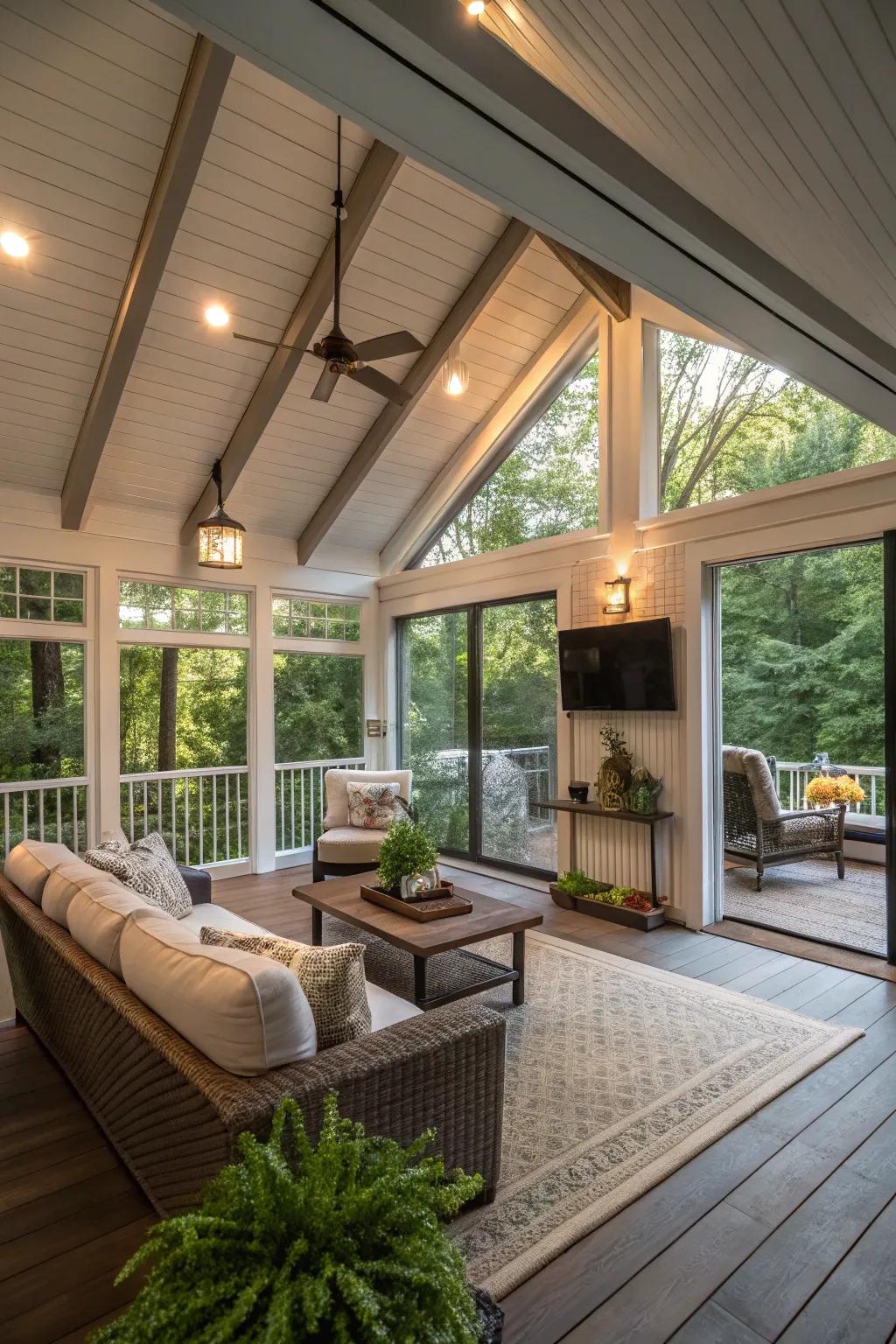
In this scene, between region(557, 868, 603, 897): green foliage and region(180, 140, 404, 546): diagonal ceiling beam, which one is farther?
region(557, 868, 603, 897): green foliage

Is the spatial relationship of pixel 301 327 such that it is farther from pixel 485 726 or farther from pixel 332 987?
pixel 332 987

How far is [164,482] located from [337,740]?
2751 mm

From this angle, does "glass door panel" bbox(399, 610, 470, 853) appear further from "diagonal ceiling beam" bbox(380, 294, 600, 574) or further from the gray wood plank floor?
the gray wood plank floor

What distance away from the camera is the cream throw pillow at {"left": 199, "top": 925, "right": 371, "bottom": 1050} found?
1984 millimetres

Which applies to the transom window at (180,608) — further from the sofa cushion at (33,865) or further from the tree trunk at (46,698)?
the sofa cushion at (33,865)

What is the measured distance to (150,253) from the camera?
390 cm

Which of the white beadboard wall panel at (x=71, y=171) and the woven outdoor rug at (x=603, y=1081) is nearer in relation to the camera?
the woven outdoor rug at (x=603, y=1081)

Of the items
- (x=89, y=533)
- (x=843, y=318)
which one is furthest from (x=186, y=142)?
(x=843, y=318)

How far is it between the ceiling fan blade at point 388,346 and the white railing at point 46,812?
12.2 ft

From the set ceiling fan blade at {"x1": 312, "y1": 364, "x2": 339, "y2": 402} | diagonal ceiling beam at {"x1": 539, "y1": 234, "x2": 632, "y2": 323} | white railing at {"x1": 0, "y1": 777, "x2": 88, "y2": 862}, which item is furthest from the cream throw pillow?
diagonal ceiling beam at {"x1": 539, "y1": 234, "x2": 632, "y2": 323}

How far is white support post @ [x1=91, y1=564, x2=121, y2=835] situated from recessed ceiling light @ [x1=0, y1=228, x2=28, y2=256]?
7.17 feet

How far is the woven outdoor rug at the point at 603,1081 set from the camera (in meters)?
2.14

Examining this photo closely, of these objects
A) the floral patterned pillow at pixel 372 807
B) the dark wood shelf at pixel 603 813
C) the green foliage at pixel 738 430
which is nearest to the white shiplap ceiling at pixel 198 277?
the green foliage at pixel 738 430

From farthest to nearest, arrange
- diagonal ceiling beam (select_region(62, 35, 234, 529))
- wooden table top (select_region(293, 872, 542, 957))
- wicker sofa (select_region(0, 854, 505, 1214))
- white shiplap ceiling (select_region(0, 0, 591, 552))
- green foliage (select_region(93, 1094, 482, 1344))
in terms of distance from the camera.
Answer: white shiplap ceiling (select_region(0, 0, 591, 552)) < diagonal ceiling beam (select_region(62, 35, 234, 529)) < wooden table top (select_region(293, 872, 542, 957)) < wicker sofa (select_region(0, 854, 505, 1214)) < green foliage (select_region(93, 1094, 482, 1344))
